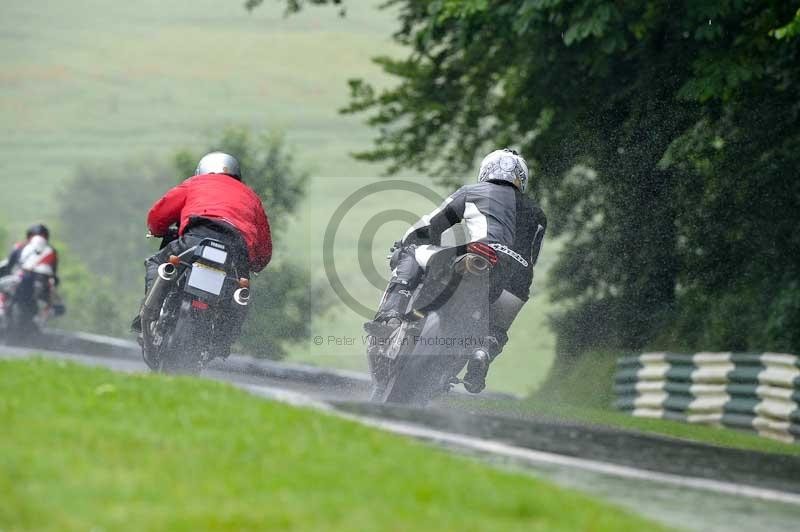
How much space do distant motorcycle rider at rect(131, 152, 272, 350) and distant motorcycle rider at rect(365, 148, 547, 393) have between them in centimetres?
109

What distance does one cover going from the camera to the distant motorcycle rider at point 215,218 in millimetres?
11867

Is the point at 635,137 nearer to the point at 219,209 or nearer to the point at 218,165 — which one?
the point at 218,165

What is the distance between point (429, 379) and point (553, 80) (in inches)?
480

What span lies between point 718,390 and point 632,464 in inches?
368

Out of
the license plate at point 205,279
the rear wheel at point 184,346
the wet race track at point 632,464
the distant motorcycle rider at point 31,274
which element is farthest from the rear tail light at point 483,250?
the distant motorcycle rider at point 31,274

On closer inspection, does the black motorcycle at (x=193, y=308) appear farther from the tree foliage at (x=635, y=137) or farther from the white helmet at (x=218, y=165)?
the tree foliage at (x=635, y=137)

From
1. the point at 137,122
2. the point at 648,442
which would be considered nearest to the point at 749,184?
the point at 648,442

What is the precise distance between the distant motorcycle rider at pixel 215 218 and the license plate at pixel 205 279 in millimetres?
326

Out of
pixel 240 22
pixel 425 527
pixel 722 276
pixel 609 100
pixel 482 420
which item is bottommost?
pixel 425 527

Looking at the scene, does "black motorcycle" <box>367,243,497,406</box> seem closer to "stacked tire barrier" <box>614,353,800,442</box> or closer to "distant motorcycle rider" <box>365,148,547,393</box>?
"distant motorcycle rider" <box>365,148,547,393</box>

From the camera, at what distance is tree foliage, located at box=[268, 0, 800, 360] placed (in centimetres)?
1878

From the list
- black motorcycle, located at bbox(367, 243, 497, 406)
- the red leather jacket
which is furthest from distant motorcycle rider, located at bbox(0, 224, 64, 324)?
black motorcycle, located at bbox(367, 243, 497, 406)

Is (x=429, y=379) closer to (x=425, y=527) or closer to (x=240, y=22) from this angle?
(x=425, y=527)

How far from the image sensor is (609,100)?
75.4ft
